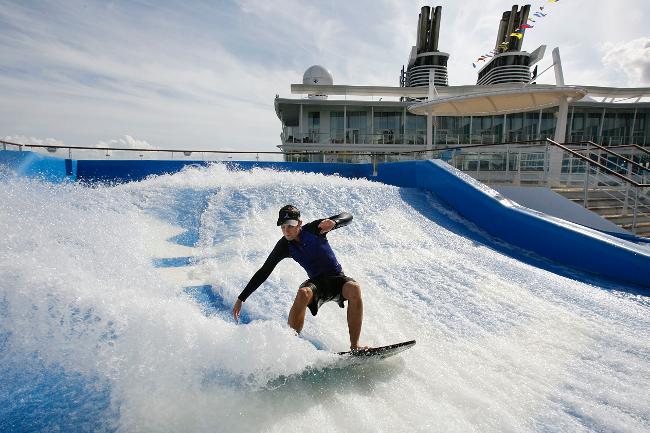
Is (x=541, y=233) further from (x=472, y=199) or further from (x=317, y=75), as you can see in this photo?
(x=317, y=75)

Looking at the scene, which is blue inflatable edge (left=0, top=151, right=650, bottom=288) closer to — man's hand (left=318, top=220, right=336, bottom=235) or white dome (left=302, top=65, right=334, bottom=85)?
man's hand (left=318, top=220, right=336, bottom=235)

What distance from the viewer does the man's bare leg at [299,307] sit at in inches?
117

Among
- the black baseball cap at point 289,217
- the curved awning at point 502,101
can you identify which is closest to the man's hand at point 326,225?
the black baseball cap at point 289,217

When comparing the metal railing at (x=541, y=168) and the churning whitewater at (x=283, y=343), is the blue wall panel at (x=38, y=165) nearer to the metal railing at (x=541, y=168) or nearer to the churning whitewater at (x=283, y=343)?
the churning whitewater at (x=283, y=343)

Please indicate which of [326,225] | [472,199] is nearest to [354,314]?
→ [326,225]

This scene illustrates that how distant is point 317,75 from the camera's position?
1170 inches

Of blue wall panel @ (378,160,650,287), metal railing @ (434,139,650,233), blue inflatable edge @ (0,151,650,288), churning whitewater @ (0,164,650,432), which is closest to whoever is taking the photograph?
churning whitewater @ (0,164,650,432)

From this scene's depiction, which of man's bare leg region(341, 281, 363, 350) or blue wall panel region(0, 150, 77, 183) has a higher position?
blue wall panel region(0, 150, 77, 183)

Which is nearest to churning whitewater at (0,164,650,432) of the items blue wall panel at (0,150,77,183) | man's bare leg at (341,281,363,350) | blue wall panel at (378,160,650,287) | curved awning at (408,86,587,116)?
man's bare leg at (341,281,363,350)

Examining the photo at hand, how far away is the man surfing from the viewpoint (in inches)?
118

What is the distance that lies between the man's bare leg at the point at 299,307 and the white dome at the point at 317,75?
2885cm

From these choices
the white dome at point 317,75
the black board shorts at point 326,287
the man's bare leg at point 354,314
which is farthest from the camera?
the white dome at point 317,75

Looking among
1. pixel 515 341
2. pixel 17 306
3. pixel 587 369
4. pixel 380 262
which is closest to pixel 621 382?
pixel 587 369

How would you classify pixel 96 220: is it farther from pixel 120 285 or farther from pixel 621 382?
pixel 621 382
